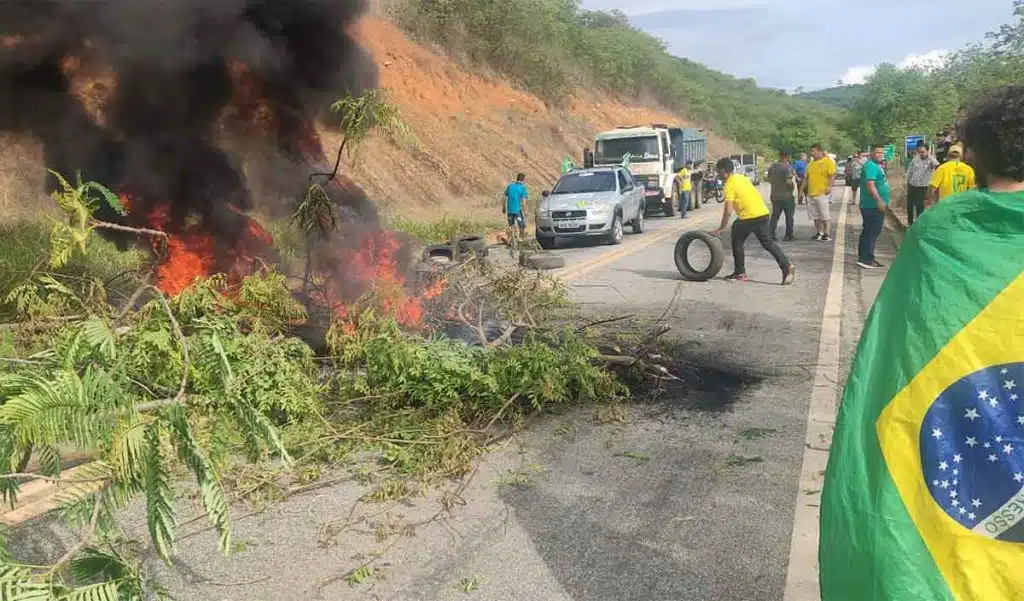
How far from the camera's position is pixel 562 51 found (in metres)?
42.8

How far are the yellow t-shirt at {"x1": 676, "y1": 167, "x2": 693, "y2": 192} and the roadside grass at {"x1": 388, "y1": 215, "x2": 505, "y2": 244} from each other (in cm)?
645

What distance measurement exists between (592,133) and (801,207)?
1695cm

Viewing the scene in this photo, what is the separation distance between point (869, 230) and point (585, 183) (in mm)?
7013

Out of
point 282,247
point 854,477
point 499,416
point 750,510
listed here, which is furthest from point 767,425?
point 282,247

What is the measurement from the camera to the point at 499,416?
4902 mm

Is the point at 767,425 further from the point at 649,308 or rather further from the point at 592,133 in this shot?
the point at 592,133

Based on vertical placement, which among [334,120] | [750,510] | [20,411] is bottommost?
[750,510]

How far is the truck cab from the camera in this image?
880 inches

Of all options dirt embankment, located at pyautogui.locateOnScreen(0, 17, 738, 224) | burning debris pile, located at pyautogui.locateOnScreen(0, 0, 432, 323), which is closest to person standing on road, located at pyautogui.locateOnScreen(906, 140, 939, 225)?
burning debris pile, located at pyautogui.locateOnScreen(0, 0, 432, 323)

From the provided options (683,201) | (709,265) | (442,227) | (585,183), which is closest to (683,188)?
(683,201)

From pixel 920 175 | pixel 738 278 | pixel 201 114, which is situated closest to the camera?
pixel 201 114

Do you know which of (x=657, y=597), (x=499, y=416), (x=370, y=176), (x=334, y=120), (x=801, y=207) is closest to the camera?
(x=657, y=597)

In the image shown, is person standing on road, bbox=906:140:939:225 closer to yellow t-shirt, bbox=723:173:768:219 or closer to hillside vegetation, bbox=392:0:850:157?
yellow t-shirt, bbox=723:173:768:219

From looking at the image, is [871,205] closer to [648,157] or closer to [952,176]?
[952,176]
